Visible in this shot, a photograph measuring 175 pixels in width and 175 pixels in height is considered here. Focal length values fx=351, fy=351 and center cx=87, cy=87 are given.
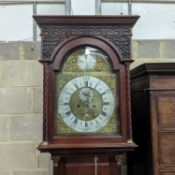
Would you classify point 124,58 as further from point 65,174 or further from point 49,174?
point 49,174

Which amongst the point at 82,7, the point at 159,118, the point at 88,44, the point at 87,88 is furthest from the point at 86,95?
the point at 82,7

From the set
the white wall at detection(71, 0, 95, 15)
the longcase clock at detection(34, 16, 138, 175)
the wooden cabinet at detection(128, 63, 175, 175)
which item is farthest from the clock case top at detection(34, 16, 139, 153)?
the white wall at detection(71, 0, 95, 15)

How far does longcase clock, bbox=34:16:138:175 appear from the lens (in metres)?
1.64

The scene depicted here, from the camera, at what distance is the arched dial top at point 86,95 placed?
1.65 meters

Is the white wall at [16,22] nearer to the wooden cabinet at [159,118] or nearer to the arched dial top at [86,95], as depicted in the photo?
the arched dial top at [86,95]

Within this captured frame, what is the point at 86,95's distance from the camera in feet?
5.49

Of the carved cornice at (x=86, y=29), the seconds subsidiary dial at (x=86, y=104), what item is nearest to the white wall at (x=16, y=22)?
the carved cornice at (x=86, y=29)

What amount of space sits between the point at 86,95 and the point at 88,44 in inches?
9.5

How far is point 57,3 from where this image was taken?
89.8 inches

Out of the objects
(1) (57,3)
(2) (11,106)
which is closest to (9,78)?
(2) (11,106)

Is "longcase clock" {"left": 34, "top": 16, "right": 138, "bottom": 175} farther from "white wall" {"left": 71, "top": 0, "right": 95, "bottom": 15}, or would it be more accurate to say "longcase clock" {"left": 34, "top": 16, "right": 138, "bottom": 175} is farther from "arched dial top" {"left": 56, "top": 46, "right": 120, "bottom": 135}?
"white wall" {"left": 71, "top": 0, "right": 95, "bottom": 15}

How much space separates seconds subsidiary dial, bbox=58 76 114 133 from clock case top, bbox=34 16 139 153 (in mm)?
50

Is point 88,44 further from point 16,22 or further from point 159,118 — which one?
point 16,22

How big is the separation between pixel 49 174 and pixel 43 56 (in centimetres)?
83
